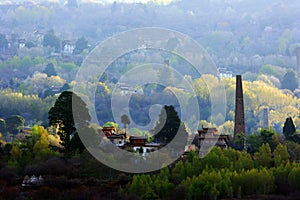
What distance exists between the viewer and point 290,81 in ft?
302

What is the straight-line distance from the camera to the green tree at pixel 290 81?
9095cm

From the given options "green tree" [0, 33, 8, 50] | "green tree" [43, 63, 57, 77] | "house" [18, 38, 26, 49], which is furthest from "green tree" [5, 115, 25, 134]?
"house" [18, 38, 26, 49]

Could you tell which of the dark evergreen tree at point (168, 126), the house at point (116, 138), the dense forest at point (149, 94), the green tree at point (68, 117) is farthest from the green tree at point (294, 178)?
the green tree at point (68, 117)

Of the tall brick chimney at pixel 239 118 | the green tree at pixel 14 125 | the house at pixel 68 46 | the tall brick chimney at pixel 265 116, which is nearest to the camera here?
the tall brick chimney at pixel 239 118

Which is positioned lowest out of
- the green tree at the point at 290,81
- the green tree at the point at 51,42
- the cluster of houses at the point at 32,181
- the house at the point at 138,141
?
the cluster of houses at the point at 32,181

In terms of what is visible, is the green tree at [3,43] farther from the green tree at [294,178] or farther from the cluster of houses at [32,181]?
the green tree at [294,178]

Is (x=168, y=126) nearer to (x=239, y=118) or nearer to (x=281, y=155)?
(x=281, y=155)

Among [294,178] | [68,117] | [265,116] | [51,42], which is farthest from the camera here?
[51,42]

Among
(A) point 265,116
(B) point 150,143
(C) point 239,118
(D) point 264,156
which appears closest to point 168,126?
(B) point 150,143

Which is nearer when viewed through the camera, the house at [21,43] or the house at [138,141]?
the house at [138,141]

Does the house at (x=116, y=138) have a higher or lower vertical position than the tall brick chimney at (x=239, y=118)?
lower

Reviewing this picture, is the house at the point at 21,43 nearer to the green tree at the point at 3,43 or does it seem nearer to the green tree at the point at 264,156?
the green tree at the point at 3,43

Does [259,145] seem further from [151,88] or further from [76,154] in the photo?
[151,88]

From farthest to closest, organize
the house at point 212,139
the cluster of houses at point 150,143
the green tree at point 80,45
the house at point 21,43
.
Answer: the green tree at point 80,45 < the house at point 21,43 < the house at point 212,139 < the cluster of houses at point 150,143
